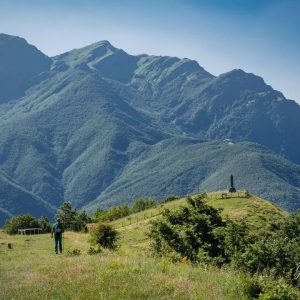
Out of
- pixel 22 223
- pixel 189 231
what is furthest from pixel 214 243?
pixel 22 223

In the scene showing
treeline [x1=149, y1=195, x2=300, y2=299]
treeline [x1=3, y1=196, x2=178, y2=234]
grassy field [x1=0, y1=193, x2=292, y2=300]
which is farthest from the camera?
treeline [x1=3, y1=196, x2=178, y2=234]

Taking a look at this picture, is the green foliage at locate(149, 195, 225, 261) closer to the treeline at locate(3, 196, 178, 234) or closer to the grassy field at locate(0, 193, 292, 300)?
the grassy field at locate(0, 193, 292, 300)

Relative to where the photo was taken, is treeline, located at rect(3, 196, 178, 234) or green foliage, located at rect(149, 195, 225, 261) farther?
treeline, located at rect(3, 196, 178, 234)

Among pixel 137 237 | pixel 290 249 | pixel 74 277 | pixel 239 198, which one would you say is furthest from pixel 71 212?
pixel 74 277

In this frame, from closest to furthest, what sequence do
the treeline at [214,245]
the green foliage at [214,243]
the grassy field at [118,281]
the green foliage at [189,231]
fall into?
the grassy field at [118,281] < the treeline at [214,245] < the green foliage at [214,243] < the green foliage at [189,231]

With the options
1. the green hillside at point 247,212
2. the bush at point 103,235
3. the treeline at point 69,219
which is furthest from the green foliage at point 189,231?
the treeline at point 69,219

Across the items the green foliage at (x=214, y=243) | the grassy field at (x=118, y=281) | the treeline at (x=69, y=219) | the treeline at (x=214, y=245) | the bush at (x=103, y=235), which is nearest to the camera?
the grassy field at (x=118, y=281)

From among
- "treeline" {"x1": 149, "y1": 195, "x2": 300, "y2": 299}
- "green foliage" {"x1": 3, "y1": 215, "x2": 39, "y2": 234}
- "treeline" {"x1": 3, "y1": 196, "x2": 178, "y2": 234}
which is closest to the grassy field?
"treeline" {"x1": 149, "y1": 195, "x2": 300, "y2": 299}

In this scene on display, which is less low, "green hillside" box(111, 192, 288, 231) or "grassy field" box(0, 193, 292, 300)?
"green hillside" box(111, 192, 288, 231)

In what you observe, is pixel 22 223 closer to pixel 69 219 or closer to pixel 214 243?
pixel 69 219

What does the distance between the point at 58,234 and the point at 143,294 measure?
22869 mm

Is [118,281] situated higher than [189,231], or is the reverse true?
[189,231]

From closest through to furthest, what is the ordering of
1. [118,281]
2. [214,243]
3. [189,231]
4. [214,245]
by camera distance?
1. [118,281]
2. [189,231]
3. [214,245]
4. [214,243]

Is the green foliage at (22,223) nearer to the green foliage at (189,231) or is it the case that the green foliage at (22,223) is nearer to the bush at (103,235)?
the green foliage at (189,231)
